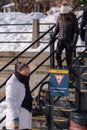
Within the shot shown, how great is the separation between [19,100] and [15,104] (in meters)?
0.12

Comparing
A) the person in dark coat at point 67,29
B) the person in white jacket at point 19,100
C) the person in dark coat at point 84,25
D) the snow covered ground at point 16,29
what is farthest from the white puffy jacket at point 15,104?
the snow covered ground at point 16,29

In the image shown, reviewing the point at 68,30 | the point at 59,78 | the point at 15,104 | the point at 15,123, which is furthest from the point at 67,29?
the point at 15,123

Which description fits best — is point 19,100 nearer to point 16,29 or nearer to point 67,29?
point 67,29

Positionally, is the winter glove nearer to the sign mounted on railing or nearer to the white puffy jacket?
the white puffy jacket

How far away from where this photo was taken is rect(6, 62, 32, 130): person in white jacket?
8.09 meters

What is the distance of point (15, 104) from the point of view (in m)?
8.12

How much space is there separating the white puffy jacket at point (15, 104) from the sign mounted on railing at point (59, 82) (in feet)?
3.48

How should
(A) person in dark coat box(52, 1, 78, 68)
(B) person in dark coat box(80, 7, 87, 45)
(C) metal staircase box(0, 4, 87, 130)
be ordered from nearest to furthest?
(C) metal staircase box(0, 4, 87, 130)
(A) person in dark coat box(52, 1, 78, 68)
(B) person in dark coat box(80, 7, 87, 45)

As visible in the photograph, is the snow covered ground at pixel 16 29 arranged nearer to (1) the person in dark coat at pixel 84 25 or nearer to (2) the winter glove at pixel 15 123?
(1) the person in dark coat at pixel 84 25

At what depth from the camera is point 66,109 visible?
10.5 meters

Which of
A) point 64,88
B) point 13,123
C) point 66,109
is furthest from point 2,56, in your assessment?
point 13,123

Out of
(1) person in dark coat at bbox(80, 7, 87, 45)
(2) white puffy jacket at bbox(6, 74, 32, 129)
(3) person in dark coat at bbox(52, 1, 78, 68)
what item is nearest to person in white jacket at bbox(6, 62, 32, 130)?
(2) white puffy jacket at bbox(6, 74, 32, 129)

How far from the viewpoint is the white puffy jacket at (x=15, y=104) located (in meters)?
8.08

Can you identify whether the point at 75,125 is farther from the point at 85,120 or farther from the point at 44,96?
the point at 44,96
